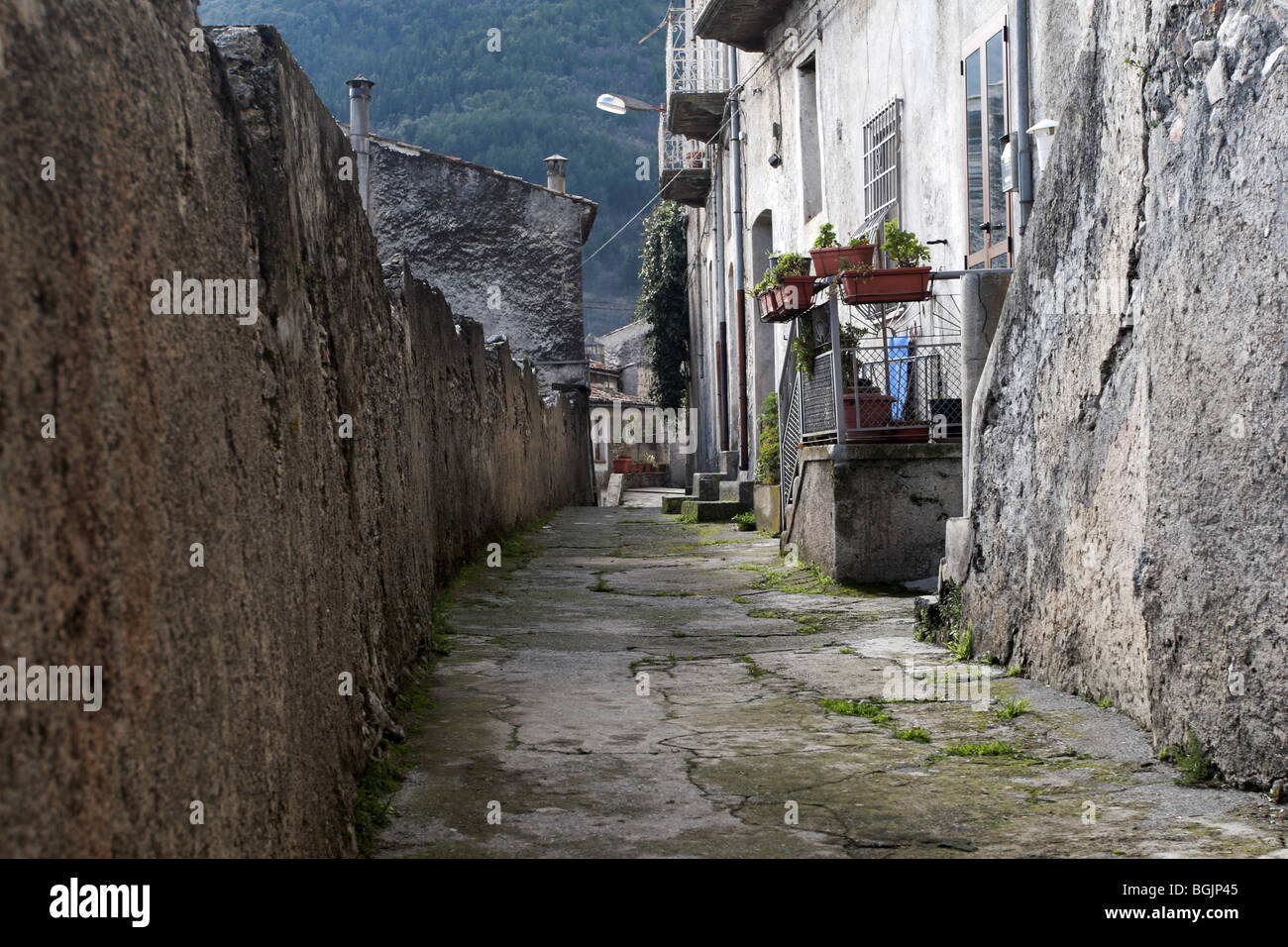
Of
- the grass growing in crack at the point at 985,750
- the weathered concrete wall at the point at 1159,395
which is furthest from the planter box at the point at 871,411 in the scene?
the grass growing in crack at the point at 985,750

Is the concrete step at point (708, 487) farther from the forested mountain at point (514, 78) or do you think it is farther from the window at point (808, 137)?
the forested mountain at point (514, 78)

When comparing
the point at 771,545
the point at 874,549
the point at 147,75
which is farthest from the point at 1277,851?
the point at 771,545

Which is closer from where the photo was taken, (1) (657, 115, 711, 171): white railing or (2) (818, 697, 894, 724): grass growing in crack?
(2) (818, 697, 894, 724): grass growing in crack

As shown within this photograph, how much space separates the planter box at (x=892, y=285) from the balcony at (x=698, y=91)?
34.2ft

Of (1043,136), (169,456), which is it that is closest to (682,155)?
(1043,136)

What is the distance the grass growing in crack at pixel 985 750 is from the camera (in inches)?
143

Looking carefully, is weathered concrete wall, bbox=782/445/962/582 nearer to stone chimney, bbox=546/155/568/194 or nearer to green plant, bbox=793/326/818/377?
green plant, bbox=793/326/818/377

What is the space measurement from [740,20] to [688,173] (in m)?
6.05

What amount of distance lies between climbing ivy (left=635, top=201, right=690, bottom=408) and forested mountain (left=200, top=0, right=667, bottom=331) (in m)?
45.6

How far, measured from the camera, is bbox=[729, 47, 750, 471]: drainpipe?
53.1ft

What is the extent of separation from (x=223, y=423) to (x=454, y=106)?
8001cm

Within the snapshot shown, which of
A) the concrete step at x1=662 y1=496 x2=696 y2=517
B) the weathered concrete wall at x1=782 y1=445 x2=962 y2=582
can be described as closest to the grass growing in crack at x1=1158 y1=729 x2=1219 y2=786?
the weathered concrete wall at x1=782 y1=445 x2=962 y2=582

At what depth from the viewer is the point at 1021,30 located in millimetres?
7109
